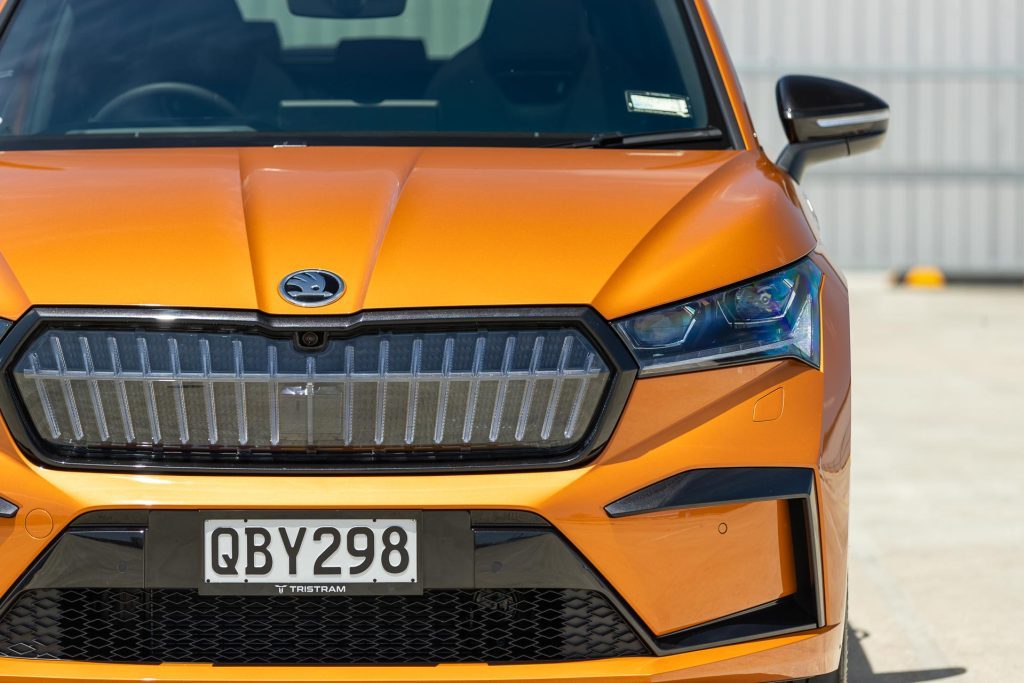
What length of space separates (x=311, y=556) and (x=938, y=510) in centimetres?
390

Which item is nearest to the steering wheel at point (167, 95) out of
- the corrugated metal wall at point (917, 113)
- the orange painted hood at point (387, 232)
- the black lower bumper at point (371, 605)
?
the orange painted hood at point (387, 232)

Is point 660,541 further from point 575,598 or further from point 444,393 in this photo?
point 444,393

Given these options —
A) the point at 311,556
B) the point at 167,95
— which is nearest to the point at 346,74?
the point at 167,95

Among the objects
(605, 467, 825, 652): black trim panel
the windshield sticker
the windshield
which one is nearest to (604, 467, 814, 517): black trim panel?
(605, 467, 825, 652): black trim panel

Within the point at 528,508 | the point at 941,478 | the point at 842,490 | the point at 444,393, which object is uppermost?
the point at 444,393

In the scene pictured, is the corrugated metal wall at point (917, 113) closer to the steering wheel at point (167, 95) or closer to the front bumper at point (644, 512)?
the steering wheel at point (167, 95)

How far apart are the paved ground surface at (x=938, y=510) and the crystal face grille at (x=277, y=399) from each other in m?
1.68

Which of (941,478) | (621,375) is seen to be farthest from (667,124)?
(941,478)

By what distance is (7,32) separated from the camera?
3738 millimetres

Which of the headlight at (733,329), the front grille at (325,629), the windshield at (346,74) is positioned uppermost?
the windshield at (346,74)

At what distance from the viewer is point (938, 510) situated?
5785 mm

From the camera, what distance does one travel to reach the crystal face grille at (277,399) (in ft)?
7.90

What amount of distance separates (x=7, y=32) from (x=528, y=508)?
2.08 metres

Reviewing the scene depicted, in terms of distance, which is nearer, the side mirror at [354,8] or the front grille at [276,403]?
the front grille at [276,403]
